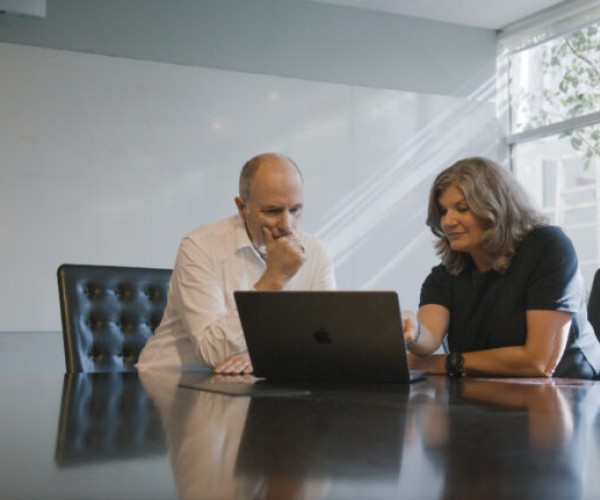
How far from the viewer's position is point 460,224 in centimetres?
231

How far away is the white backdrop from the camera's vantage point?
4.65 meters

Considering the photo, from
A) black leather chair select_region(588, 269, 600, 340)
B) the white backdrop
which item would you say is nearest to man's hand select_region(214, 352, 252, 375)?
black leather chair select_region(588, 269, 600, 340)

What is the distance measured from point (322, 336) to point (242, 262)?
0.86m

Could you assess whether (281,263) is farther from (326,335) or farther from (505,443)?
(505,443)

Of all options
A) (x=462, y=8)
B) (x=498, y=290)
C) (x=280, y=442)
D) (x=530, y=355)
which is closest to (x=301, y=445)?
(x=280, y=442)

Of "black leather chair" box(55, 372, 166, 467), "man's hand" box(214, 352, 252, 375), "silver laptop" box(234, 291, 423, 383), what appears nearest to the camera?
"black leather chair" box(55, 372, 166, 467)

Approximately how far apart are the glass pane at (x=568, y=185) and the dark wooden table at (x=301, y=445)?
4.44 meters

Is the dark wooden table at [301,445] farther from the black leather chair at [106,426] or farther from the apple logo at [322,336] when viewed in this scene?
the apple logo at [322,336]

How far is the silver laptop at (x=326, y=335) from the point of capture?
5.25 feet

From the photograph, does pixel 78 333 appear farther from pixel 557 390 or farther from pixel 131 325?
pixel 557 390

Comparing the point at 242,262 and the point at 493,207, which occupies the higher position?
the point at 493,207

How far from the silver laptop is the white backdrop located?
3.15 metres

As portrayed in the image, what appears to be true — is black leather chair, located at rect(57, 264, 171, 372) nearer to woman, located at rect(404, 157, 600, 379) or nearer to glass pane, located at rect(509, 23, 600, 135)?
woman, located at rect(404, 157, 600, 379)

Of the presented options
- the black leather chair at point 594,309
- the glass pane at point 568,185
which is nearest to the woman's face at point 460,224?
the black leather chair at point 594,309
